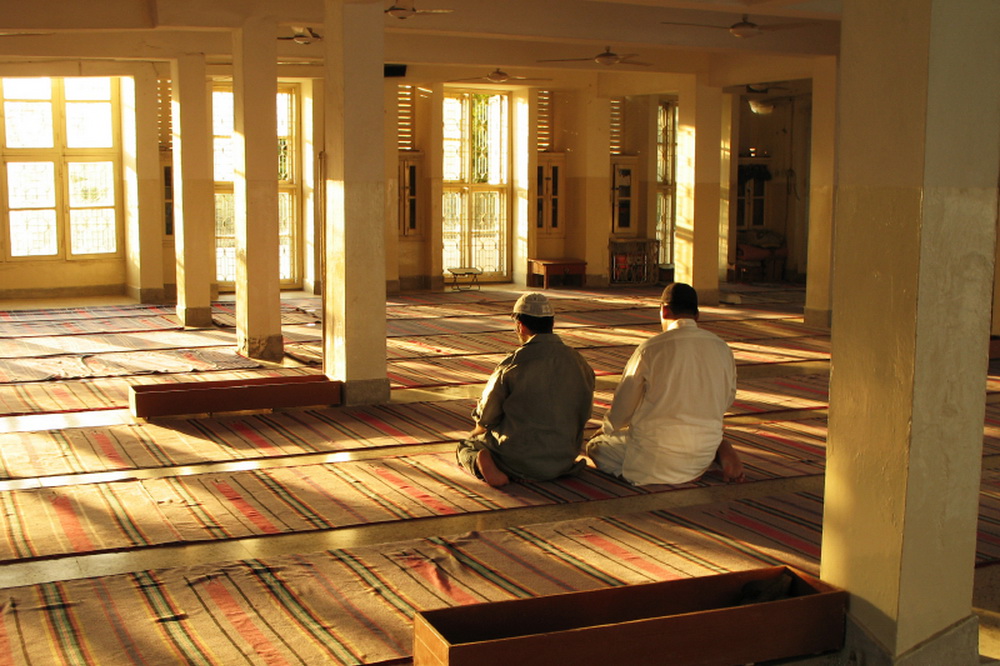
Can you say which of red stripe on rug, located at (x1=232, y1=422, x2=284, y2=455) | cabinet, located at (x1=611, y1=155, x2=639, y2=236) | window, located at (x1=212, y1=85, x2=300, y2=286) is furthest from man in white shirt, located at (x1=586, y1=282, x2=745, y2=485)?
cabinet, located at (x1=611, y1=155, x2=639, y2=236)

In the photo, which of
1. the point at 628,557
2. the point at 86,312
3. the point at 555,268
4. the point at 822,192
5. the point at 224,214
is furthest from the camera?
the point at 555,268

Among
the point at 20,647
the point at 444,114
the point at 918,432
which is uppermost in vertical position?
the point at 444,114

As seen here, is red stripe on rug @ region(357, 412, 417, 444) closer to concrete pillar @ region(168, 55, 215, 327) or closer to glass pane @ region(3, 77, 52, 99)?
concrete pillar @ region(168, 55, 215, 327)

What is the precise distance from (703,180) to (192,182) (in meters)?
6.40

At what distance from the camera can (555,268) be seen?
16703 millimetres

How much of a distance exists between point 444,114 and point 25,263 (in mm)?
6147

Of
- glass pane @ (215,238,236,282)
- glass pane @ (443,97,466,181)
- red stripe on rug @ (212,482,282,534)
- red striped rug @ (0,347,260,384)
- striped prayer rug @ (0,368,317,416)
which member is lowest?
red stripe on rug @ (212,482,282,534)

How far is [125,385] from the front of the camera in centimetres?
866

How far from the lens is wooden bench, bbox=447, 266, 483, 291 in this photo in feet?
53.5

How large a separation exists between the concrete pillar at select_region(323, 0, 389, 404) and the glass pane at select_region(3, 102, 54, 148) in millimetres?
8108

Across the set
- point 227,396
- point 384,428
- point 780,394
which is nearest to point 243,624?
point 384,428

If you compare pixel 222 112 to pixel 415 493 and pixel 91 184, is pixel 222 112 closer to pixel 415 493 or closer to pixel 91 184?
pixel 91 184

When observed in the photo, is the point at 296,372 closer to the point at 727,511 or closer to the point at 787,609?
the point at 727,511

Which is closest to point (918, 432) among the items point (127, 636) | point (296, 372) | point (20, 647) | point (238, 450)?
point (127, 636)
